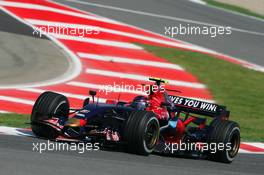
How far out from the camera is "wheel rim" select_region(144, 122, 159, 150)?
1198cm

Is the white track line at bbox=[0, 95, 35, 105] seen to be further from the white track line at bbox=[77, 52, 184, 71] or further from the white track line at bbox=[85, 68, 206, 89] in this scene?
the white track line at bbox=[77, 52, 184, 71]

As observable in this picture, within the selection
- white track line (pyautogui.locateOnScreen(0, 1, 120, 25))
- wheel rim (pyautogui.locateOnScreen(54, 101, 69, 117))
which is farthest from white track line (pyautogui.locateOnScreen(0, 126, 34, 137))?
white track line (pyautogui.locateOnScreen(0, 1, 120, 25))

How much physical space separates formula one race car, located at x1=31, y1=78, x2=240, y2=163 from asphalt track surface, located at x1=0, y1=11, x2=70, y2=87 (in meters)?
6.49

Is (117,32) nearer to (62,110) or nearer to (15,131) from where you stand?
(15,131)

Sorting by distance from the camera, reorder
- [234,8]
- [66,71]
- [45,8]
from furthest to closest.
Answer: [234,8]
[45,8]
[66,71]

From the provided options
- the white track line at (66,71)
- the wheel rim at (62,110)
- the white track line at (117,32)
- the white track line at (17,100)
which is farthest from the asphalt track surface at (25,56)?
the wheel rim at (62,110)

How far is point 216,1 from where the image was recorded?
33406mm

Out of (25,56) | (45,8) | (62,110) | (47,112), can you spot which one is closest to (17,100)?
(25,56)

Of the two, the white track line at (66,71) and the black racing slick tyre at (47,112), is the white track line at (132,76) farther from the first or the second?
the black racing slick tyre at (47,112)

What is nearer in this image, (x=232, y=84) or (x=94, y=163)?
(x=94, y=163)

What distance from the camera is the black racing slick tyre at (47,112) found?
12.4 meters

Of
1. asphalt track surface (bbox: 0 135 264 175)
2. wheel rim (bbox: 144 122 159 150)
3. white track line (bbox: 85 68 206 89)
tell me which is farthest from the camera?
white track line (bbox: 85 68 206 89)

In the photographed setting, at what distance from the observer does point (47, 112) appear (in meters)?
12.8

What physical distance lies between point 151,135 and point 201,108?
1851 mm
